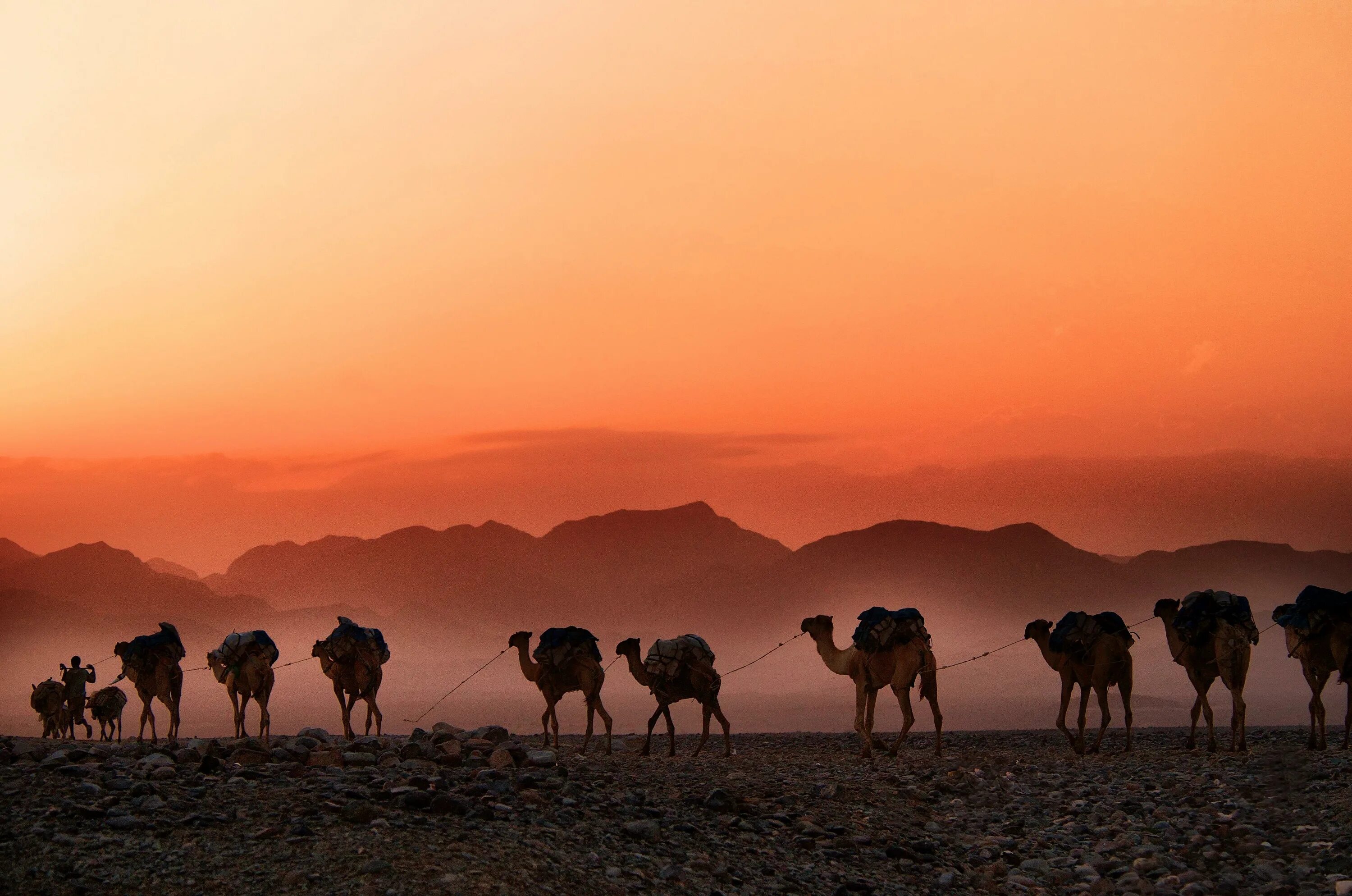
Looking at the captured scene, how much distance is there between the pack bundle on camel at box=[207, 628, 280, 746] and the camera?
2878 cm

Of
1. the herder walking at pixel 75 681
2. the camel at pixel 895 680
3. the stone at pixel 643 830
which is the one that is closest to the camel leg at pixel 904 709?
the camel at pixel 895 680

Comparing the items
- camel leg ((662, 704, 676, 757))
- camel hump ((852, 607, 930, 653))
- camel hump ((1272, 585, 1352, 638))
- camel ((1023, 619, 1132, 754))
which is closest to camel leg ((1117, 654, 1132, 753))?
camel ((1023, 619, 1132, 754))

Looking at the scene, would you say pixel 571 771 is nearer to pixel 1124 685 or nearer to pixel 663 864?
pixel 663 864

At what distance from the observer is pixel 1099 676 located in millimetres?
28656

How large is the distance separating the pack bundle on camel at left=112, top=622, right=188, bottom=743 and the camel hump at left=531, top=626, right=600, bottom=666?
8.50 m

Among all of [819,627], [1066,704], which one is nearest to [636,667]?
[819,627]

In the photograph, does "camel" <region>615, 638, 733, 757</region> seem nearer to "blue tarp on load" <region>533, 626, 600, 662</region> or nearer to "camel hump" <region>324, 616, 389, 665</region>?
"blue tarp on load" <region>533, 626, 600, 662</region>

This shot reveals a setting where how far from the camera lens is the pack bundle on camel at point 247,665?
28781 millimetres

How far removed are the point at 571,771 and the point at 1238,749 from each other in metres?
14.5

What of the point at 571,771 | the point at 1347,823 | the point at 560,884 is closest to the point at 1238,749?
the point at 1347,823

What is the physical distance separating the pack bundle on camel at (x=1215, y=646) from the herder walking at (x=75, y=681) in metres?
29.9

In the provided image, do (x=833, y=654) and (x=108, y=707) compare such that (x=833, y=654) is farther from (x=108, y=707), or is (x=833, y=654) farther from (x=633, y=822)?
(x=108, y=707)

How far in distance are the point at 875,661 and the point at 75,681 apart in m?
24.5

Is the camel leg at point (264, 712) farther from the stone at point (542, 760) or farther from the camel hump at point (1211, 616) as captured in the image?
the camel hump at point (1211, 616)
